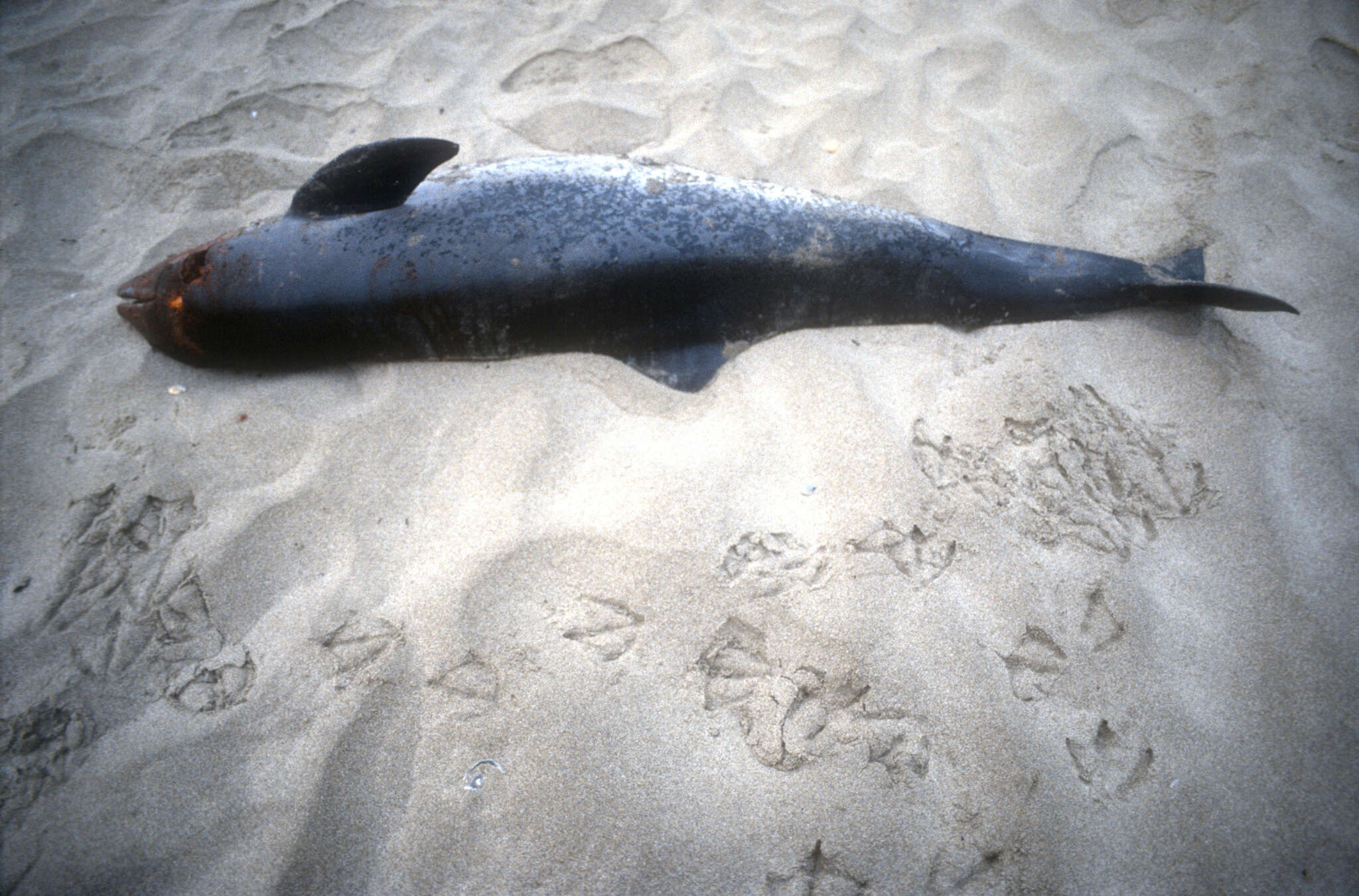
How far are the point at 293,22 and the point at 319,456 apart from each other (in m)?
2.74

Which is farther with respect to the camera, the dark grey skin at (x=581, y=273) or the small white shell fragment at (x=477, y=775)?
the dark grey skin at (x=581, y=273)

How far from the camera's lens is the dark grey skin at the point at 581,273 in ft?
6.42

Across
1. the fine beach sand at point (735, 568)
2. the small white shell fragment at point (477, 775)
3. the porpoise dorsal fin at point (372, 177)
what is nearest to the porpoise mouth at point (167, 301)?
the fine beach sand at point (735, 568)

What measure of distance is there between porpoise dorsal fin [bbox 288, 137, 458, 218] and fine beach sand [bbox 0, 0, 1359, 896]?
55 cm

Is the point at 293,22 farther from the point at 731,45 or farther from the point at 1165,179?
the point at 1165,179

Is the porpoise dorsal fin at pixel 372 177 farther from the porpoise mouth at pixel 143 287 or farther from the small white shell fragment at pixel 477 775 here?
the small white shell fragment at pixel 477 775

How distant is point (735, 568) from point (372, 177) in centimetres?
172

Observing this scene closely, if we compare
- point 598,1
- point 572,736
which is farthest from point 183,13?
point 572,736

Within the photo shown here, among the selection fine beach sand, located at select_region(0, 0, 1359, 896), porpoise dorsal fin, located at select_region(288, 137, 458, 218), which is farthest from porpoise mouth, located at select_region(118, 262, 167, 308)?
porpoise dorsal fin, located at select_region(288, 137, 458, 218)

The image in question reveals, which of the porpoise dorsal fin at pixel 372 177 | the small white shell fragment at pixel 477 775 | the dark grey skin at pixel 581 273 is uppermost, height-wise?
the porpoise dorsal fin at pixel 372 177

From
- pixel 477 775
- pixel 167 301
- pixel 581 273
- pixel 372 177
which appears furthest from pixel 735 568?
pixel 167 301

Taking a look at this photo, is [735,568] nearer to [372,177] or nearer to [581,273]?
[581,273]

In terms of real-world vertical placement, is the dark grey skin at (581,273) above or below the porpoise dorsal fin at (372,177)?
below

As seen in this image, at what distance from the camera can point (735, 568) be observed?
1677 millimetres
